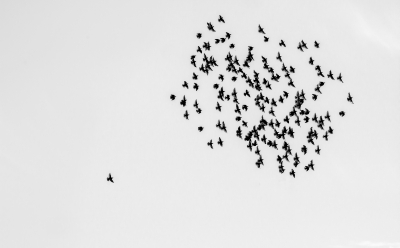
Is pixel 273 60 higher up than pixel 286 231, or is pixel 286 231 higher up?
pixel 273 60

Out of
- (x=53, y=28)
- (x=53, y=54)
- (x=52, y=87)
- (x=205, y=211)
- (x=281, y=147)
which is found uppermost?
(x=53, y=28)

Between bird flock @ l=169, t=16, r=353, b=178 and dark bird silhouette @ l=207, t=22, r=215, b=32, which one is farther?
dark bird silhouette @ l=207, t=22, r=215, b=32

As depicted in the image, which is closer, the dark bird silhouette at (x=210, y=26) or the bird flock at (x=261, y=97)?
the bird flock at (x=261, y=97)

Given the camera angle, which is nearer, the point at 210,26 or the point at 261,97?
the point at 261,97

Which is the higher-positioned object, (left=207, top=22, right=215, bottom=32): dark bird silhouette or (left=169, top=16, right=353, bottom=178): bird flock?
(left=207, top=22, right=215, bottom=32): dark bird silhouette

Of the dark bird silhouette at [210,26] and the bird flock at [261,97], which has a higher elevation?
the dark bird silhouette at [210,26]

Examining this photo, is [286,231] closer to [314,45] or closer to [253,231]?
[253,231]

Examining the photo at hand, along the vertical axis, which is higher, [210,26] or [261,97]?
[210,26]

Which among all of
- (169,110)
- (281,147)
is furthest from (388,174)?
(169,110)
